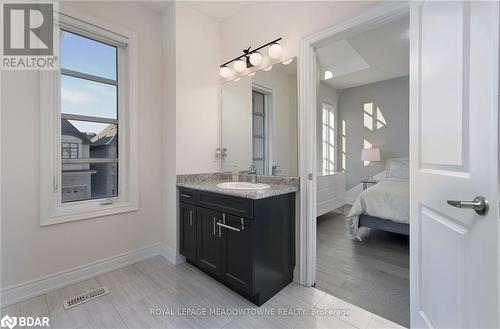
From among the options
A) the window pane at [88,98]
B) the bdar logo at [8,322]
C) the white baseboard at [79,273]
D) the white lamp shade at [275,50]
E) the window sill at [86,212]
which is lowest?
the bdar logo at [8,322]

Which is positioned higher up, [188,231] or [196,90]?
[196,90]

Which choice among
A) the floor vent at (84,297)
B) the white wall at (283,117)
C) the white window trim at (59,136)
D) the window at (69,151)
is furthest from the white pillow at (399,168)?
the window at (69,151)

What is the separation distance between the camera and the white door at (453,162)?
0.75 metres

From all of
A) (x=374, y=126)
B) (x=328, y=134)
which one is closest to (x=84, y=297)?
(x=328, y=134)

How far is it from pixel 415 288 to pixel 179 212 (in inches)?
81.0

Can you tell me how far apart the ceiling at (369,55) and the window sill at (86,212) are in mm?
2635

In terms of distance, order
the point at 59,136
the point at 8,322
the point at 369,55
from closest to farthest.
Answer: the point at 8,322 → the point at 59,136 → the point at 369,55

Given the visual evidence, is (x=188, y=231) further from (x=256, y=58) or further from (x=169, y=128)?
(x=256, y=58)

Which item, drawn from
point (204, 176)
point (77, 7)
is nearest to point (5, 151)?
point (77, 7)

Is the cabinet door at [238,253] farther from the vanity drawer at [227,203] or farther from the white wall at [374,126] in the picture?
the white wall at [374,126]

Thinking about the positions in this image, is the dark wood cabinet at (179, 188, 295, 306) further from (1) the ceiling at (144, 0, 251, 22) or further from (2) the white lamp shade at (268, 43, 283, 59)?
(1) the ceiling at (144, 0, 251, 22)

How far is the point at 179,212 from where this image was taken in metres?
2.36

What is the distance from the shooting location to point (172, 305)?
168 centimetres

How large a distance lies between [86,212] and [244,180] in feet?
5.15
